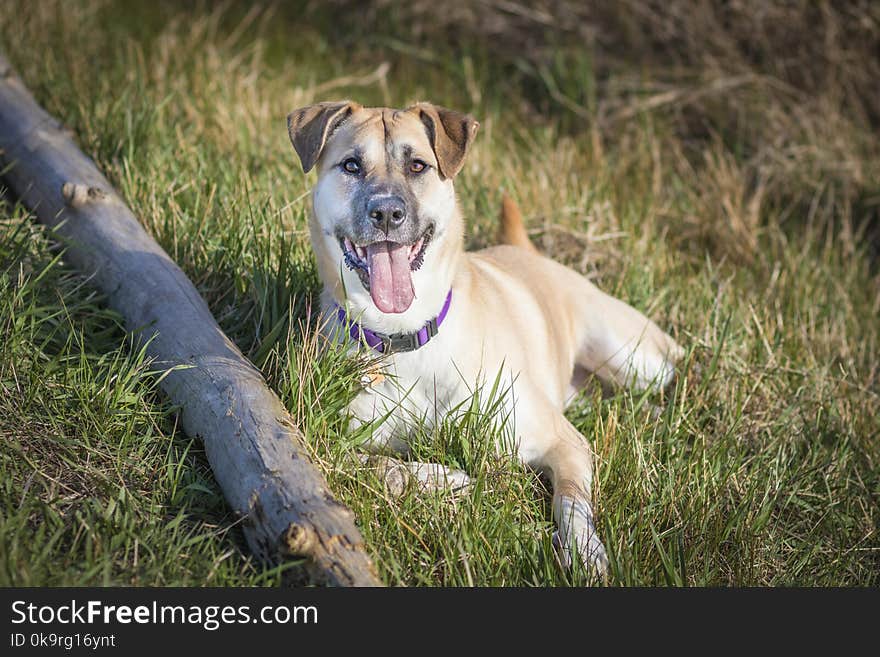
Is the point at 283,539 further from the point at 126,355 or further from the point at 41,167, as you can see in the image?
the point at 41,167

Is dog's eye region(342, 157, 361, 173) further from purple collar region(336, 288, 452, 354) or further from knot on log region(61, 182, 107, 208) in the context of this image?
knot on log region(61, 182, 107, 208)

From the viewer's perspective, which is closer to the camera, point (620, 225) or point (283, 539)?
point (283, 539)

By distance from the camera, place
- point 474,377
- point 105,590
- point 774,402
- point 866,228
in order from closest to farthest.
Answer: point 105,590
point 474,377
point 774,402
point 866,228

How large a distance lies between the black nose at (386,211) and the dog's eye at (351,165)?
246mm

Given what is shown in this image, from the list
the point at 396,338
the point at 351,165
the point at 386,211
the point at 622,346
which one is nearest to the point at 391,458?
the point at 396,338

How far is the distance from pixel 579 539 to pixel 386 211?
1351mm

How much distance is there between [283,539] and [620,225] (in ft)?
12.9

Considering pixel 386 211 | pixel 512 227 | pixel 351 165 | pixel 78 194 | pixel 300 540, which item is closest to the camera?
pixel 300 540

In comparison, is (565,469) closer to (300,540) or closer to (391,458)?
(391,458)

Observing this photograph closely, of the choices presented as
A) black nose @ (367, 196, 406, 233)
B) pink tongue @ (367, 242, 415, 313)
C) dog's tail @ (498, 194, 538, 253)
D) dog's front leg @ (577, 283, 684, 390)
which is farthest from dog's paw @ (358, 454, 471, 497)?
dog's tail @ (498, 194, 538, 253)

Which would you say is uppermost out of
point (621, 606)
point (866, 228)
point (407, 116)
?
point (407, 116)

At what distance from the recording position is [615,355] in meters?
4.83

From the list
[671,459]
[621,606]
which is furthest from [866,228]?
[621,606]

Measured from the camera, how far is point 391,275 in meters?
3.58
